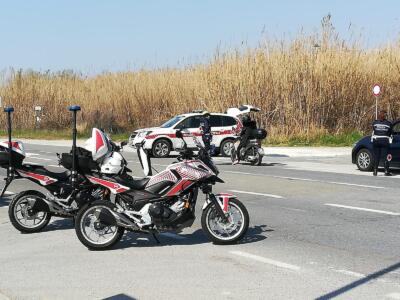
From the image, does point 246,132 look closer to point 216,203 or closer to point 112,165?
point 112,165

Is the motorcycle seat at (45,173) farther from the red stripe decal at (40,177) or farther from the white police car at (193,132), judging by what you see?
the white police car at (193,132)

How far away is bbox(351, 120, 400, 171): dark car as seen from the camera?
17.0 metres

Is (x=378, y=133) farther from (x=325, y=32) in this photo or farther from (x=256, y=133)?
(x=325, y=32)

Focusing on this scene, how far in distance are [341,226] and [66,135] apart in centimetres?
3497

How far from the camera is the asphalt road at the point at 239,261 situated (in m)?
5.86

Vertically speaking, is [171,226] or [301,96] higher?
[301,96]

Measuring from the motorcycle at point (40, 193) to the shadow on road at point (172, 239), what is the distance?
0.82 meters

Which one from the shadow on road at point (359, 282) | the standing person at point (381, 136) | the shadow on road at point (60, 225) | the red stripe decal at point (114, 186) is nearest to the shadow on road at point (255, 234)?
the red stripe decal at point (114, 186)

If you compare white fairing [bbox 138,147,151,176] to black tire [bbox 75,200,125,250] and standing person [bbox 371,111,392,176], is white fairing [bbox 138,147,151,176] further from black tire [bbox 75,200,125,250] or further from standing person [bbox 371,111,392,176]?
standing person [bbox 371,111,392,176]

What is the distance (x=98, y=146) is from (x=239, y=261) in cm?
242

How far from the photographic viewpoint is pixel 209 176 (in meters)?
7.48

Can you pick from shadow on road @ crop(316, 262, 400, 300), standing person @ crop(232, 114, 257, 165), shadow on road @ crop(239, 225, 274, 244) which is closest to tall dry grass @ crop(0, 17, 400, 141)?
standing person @ crop(232, 114, 257, 165)

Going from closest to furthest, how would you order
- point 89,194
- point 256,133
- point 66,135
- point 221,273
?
point 221,273
point 89,194
point 256,133
point 66,135

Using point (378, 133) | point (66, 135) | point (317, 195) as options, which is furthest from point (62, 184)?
point (66, 135)
